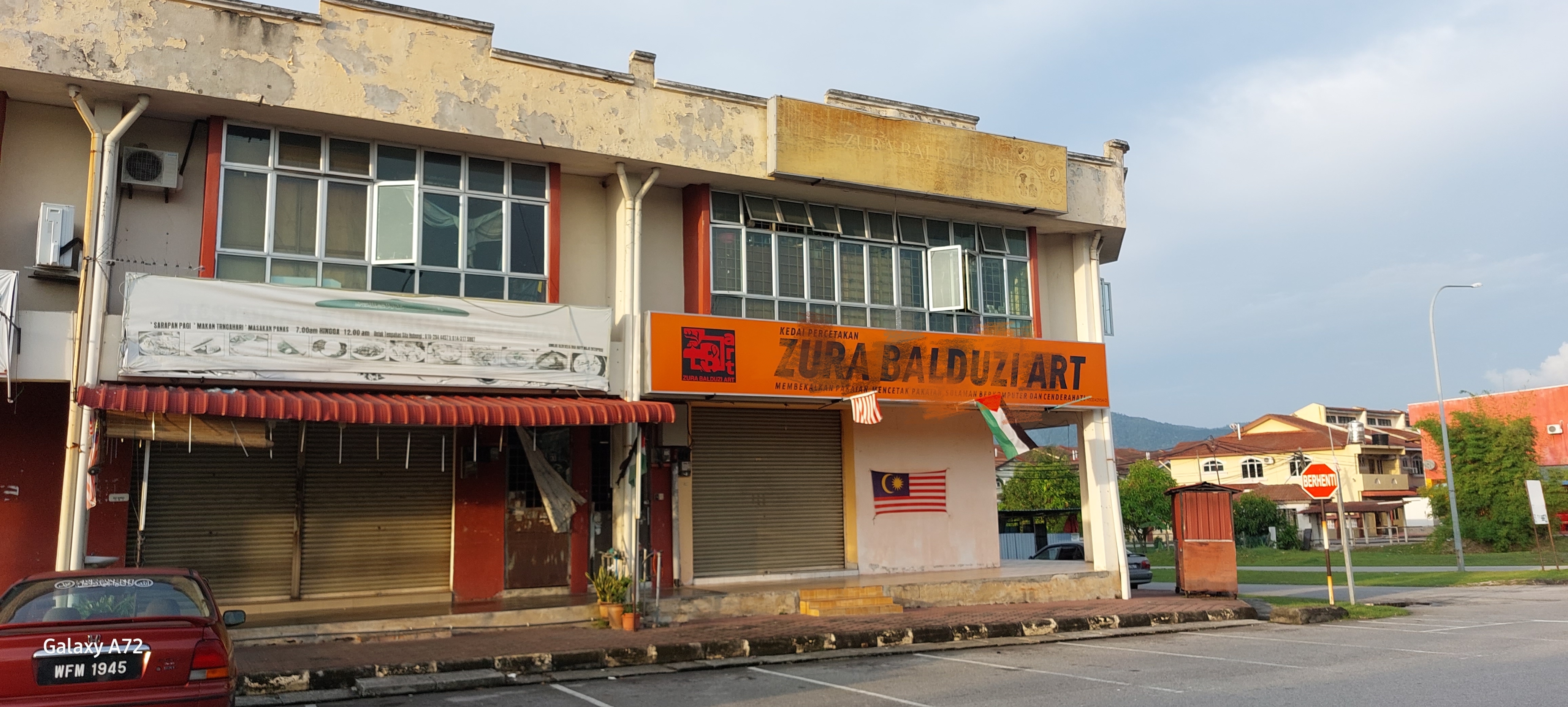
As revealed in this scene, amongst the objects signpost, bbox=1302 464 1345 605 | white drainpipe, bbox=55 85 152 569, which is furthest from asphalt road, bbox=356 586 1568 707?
white drainpipe, bbox=55 85 152 569

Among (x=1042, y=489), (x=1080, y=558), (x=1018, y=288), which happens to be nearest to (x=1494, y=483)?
(x=1042, y=489)

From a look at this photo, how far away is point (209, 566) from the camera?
14695mm

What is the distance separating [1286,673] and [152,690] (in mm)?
10828

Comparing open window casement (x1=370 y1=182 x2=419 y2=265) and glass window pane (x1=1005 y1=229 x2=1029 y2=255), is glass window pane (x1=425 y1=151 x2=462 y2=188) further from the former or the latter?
glass window pane (x1=1005 y1=229 x2=1029 y2=255)

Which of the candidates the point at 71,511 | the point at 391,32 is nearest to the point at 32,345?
the point at 71,511

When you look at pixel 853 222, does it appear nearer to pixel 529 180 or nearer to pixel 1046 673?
pixel 529 180

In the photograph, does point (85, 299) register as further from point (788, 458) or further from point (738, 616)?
point (788, 458)

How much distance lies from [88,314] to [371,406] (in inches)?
131

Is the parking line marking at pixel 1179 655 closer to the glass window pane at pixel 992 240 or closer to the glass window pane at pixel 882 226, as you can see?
the glass window pane at pixel 882 226

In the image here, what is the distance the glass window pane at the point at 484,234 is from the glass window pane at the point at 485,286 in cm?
14

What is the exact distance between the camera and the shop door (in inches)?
643

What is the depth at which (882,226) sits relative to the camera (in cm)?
1873

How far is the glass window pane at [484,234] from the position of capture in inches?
593

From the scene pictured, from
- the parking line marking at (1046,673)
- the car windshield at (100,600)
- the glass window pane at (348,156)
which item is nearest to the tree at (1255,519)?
the parking line marking at (1046,673)
